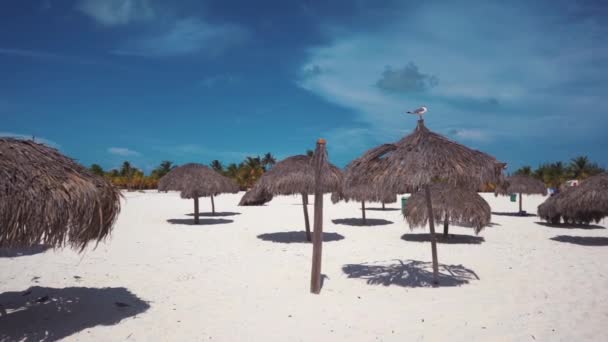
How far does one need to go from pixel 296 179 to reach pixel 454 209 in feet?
15.8

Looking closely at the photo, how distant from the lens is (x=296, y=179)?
1195 centimetres

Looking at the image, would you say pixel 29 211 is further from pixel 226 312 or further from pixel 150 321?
pixel 226 312

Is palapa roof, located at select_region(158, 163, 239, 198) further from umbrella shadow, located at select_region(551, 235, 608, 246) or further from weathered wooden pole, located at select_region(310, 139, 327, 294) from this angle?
umbrella shadow, located at select_region(551, 235, 608, 246)

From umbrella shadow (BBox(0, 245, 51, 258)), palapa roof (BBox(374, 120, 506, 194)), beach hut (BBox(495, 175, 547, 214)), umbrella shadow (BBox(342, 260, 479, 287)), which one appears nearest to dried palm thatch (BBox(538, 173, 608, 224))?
umbrella shadow (BBox(342, 260, 479, 287))

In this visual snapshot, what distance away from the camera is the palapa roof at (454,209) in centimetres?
1218

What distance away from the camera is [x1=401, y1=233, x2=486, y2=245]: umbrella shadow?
1322 centimetres

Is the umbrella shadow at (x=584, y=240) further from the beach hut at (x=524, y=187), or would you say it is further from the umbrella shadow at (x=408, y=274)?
the beach hut at (x=524, y=187)

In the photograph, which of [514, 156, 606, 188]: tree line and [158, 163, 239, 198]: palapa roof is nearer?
[158, 163, 239, 198]: palapa roof

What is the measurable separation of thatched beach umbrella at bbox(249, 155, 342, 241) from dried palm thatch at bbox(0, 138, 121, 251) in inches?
275

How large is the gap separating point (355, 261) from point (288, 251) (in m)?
2.14

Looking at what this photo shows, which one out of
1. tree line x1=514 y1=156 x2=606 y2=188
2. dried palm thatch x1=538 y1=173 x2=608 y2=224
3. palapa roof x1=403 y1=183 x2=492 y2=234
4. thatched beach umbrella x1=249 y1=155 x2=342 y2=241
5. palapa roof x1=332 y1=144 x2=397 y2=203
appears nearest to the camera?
palapa roof x1=332 y1=144 x2=397 y2=203

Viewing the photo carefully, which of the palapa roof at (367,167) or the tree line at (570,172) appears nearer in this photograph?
the palapa roof at (367,167)

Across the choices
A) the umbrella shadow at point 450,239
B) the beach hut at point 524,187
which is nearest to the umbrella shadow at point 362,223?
the umbrella shadow at point 450,239

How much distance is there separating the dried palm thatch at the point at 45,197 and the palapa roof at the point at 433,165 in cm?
435
